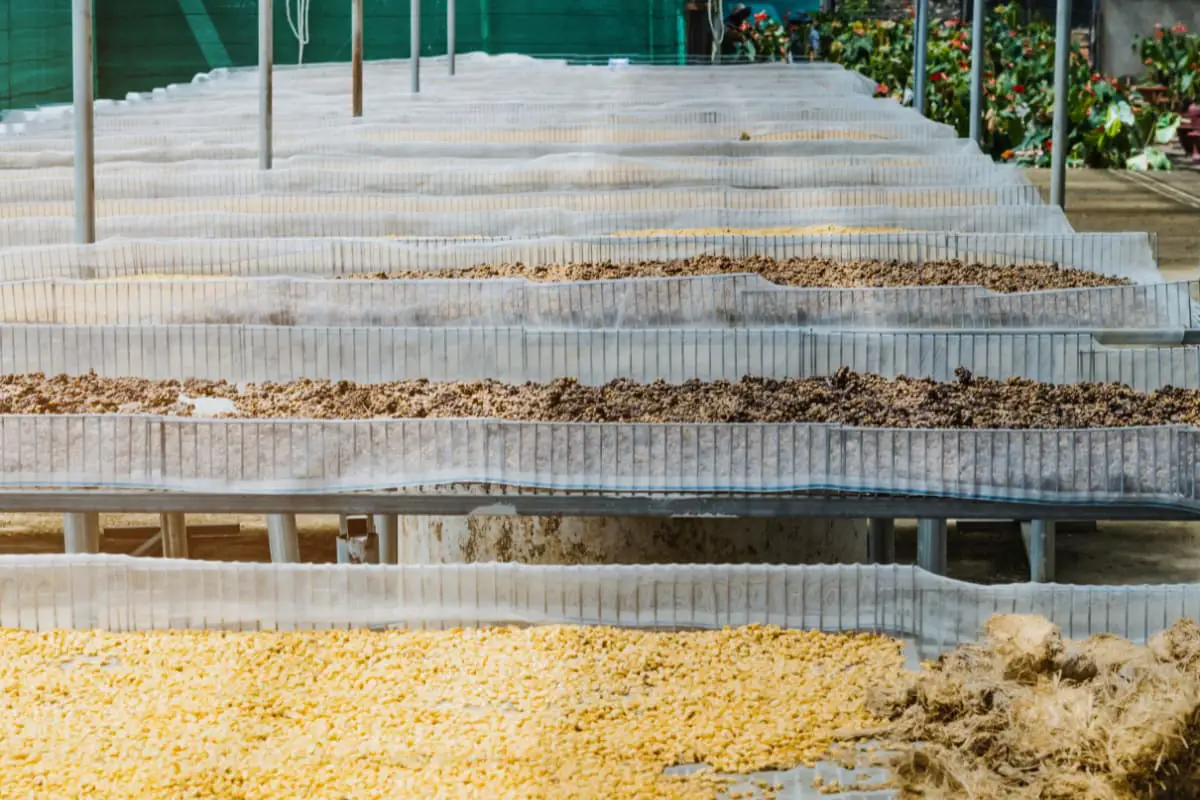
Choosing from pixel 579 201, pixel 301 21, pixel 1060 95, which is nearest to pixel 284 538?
pixel 579 201

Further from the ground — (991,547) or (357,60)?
(357,60)

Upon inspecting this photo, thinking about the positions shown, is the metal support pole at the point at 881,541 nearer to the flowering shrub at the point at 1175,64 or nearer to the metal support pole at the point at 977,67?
the metal support pole at the point at 977,67

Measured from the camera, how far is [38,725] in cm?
275

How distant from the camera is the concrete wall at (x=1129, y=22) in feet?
70.2

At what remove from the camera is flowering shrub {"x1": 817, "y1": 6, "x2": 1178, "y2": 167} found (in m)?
14.4

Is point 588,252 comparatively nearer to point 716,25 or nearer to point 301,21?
point 301,21

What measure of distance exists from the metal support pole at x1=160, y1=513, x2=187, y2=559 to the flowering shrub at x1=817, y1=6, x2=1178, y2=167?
905cm

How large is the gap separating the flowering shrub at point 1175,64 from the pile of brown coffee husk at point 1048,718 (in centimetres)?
1507

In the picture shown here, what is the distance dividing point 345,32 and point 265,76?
30.1 feet

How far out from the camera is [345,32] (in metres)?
16.4

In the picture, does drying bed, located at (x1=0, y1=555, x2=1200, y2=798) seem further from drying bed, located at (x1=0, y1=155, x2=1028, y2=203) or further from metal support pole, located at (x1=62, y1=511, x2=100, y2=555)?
drying bed, located at (x1=0, y1=155, x2=1028, y2=203)

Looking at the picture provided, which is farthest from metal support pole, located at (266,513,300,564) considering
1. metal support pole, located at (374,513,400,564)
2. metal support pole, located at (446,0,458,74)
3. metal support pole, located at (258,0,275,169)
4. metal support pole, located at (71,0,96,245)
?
metal support pole, located at (446,0,458,74)

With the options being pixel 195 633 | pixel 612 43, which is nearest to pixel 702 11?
pixel 612 43

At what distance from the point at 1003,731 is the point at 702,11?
49.1 feet
